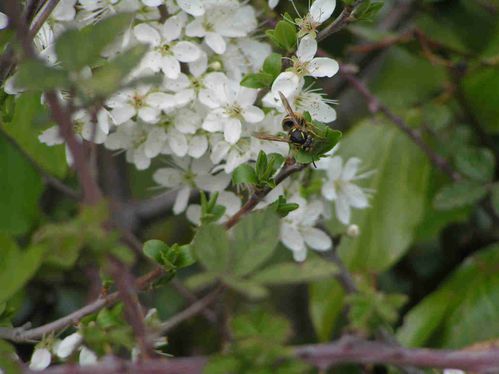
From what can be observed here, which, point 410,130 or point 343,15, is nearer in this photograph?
point 343,15

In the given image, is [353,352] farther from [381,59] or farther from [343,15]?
[381,59]

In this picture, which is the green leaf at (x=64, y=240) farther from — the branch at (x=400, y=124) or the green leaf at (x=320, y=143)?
the branch at (x=400, y=124)

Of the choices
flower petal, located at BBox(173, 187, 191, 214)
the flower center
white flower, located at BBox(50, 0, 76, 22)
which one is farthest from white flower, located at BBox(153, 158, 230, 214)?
white flower, located at BBox(50, 0, 76, 22)

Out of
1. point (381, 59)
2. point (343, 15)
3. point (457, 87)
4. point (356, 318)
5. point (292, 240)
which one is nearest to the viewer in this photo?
point (356, 318)

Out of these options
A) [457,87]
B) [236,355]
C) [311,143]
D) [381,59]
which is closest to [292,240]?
[311,143]

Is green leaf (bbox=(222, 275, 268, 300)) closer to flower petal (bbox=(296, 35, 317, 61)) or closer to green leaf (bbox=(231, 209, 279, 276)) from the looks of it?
green leaf (bbox=(231, 209, 279, 276))

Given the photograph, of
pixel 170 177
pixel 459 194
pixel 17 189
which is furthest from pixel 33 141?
pixel 459 194
